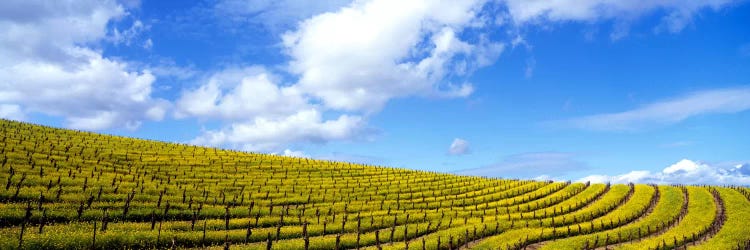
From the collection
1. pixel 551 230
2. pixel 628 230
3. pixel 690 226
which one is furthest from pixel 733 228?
pixel 551 230

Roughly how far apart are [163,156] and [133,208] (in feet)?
143

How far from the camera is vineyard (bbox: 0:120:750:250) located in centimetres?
3666

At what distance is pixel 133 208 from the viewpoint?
43531 mm

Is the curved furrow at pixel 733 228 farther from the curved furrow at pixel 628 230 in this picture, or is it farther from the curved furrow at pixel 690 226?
the curved furrow at pixel 628 230

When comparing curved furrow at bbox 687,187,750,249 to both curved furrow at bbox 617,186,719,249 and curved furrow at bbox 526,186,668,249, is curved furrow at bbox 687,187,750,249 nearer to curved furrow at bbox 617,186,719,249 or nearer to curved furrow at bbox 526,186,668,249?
curved furrow at bbox 617,186,719,249

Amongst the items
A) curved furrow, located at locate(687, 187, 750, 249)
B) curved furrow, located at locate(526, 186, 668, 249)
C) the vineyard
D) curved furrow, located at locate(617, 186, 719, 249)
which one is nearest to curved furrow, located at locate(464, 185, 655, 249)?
the vineyard

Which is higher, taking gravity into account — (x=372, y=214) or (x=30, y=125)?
(x=30, y=125)

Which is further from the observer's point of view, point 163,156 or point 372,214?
point 163,156

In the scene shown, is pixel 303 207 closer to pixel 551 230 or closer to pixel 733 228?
pixel 551 230

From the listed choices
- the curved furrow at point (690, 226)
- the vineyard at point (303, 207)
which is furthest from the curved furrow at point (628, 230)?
the curved furrow at point (690, 226)

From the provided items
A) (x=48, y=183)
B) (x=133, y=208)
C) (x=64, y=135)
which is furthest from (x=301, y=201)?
(x=64, y=135)

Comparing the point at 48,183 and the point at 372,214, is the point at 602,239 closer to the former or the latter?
the point at 372,214

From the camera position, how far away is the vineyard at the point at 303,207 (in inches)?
1443

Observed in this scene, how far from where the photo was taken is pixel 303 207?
2164 inches
